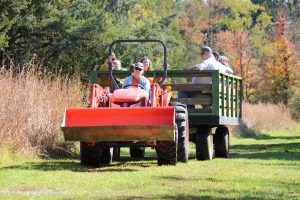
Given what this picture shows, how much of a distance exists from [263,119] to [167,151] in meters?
27.9

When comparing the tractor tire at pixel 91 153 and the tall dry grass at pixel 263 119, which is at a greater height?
the tall dry grass at pixel 263 119

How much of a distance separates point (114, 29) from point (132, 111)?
1583 cm

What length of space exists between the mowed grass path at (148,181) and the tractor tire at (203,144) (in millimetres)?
966

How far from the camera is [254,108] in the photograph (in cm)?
4000

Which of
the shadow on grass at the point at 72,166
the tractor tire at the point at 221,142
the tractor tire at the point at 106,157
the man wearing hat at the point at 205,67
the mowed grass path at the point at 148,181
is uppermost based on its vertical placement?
the man wearing hat at the point at 205,67

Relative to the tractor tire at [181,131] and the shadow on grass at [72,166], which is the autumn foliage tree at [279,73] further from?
the tractor tire at [181,131]

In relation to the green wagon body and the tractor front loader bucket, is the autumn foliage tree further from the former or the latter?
the tractor front loader bucket

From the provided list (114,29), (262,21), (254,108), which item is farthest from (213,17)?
(114,29)

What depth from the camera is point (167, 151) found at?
1269cm

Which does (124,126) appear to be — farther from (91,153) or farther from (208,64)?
(208,64)

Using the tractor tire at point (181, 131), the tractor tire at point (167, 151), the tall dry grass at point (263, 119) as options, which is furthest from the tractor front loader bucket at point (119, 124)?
the tall dry grass at point (263, 119)

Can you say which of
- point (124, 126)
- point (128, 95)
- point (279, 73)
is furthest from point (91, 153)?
point (279, 73)

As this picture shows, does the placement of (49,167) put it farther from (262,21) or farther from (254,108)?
(262,21)

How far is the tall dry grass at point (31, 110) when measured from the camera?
14156 millimetres
